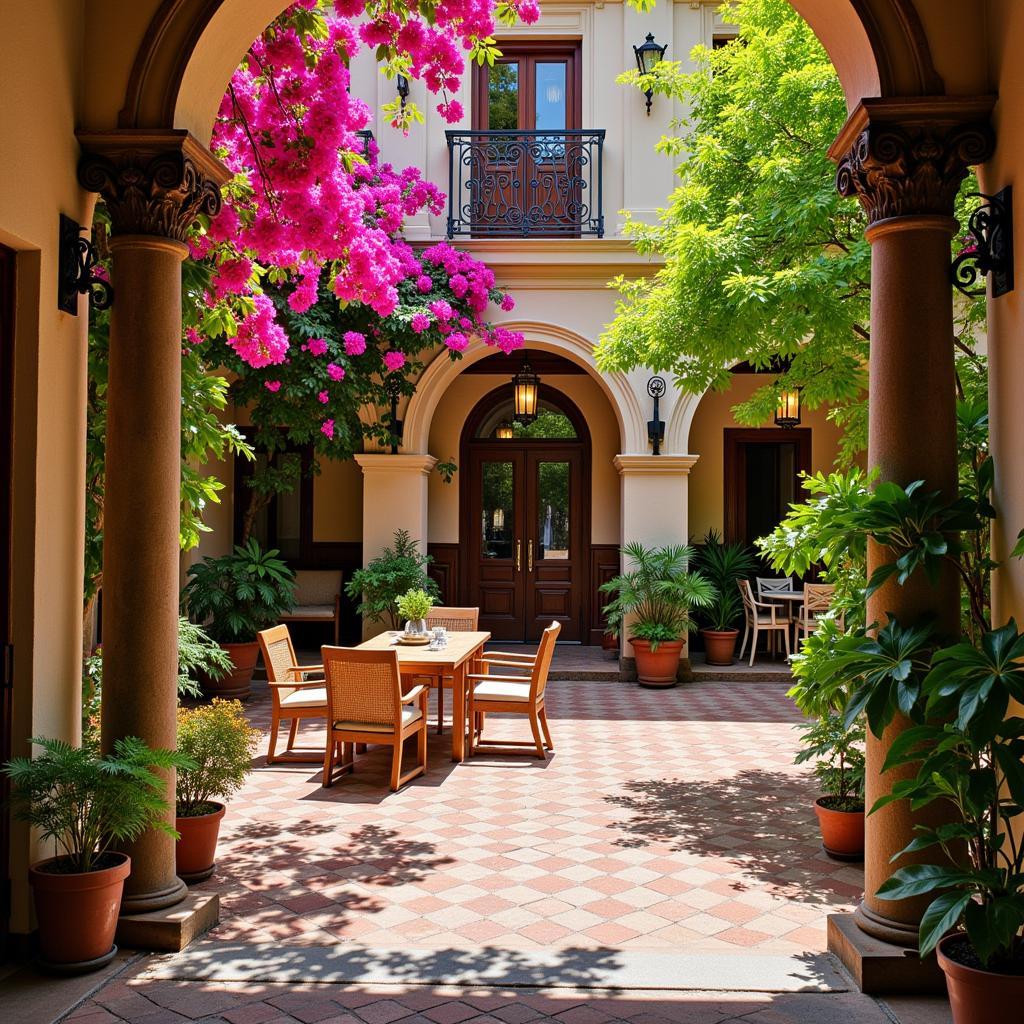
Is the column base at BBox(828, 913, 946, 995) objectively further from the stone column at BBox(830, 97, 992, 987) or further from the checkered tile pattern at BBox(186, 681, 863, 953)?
the checkered tile pattern at BBox(186, 681, 863, 953)

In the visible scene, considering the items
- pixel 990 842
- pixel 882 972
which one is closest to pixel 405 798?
pixel 882 972

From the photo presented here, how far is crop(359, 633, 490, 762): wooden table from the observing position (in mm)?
6824

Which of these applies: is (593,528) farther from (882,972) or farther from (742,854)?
(882,972)

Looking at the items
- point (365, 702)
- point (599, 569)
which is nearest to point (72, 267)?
point (365, 702)

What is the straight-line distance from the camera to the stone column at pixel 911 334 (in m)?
3.56

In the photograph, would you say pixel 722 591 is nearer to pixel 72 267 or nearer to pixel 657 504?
pixel 657 504

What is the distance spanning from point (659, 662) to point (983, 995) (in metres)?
7.79

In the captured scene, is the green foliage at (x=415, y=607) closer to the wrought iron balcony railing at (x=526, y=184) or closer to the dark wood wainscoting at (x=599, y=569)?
the wrought iron balcony railing at (x=526, y=184)

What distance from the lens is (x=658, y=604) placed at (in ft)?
35.1

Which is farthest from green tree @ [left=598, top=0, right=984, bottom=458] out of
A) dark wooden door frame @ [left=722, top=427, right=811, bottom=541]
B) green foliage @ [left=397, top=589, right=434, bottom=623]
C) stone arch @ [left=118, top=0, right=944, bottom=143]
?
dark wooden door frame @ [left=722, top=427, right=811, bottom=541]

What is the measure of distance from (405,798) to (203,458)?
2.51 metres

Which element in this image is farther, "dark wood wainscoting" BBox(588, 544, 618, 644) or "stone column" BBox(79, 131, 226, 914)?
"dark wood wainscoting" BBox(588, 544, 618, 644)

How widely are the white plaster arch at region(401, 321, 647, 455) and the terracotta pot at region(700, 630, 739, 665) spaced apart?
7.93ft

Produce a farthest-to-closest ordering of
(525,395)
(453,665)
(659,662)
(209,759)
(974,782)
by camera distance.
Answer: (525,395) < (659,662) < (453,665) < (209,759) < (974,782)
